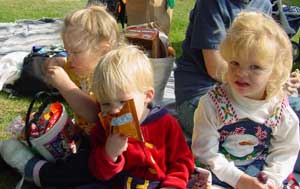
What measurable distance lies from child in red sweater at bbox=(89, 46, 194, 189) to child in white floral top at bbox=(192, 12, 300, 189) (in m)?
0.15

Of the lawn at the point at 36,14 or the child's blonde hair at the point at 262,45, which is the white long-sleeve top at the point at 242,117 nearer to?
the child's blonde hair at the point at 262,45

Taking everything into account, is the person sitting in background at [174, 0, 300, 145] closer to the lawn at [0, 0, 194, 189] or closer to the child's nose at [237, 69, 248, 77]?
the child's nose at [237, 69, 248, 77]

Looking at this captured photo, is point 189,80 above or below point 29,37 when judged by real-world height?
above

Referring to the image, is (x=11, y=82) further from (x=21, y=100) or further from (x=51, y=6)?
(x=51, y=6)

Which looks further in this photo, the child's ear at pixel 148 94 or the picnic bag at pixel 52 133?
the picnic bag at pixel 52 133

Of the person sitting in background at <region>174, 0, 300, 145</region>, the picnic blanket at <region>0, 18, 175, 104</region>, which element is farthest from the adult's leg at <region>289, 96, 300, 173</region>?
the picnic blanket at <region>0, 18, 175, 104</region>

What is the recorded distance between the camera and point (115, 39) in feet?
8.07

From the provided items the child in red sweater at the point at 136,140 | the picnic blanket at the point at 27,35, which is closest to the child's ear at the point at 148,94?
the child in red sweater at the point at 136,140

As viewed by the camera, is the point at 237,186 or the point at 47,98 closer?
the point at 237,186

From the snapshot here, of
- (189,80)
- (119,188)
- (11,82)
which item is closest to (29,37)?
(11,82)

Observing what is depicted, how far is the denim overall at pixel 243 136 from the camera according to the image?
2.14 m

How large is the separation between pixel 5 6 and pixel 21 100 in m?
3.54

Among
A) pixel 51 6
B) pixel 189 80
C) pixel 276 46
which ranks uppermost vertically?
pixel 276 46

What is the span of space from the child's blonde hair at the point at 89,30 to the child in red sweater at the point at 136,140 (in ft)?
1.24
